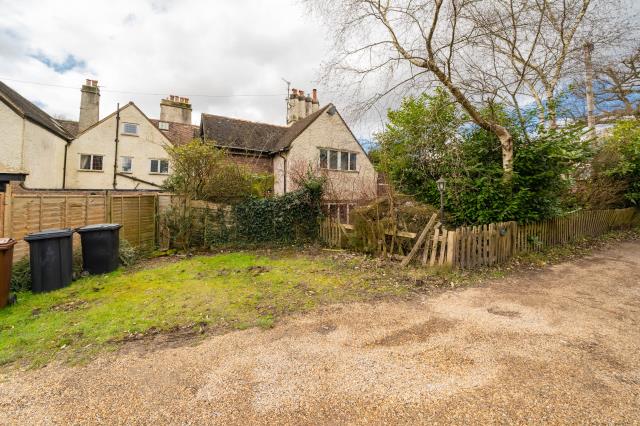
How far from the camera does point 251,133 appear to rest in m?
19.5

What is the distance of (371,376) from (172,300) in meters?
4.08

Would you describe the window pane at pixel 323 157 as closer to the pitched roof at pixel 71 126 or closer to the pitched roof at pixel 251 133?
the pitched roof at pixel 251 133

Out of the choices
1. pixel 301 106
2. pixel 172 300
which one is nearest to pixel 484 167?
pixel 172 300

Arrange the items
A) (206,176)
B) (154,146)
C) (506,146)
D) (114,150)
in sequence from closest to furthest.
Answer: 1. (506,146)
2. (206,176)
3. (114,150)
4. (154,146)

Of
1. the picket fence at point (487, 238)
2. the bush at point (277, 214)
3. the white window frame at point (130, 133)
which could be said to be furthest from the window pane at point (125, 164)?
the picket fence at point (487, 238)

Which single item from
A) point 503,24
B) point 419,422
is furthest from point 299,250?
point 503,24

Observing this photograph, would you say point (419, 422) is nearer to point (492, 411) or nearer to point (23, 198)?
point (492, 411)

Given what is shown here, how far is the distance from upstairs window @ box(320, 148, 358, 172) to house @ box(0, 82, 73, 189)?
52.1 feet

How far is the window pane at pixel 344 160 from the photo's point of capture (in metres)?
19.2

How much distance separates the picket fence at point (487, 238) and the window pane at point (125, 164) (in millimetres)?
16479

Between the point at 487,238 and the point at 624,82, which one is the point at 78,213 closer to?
the point at 487,238

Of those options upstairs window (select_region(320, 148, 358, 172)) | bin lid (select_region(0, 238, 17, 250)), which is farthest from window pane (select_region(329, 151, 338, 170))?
bin lid (select_region(0, 238, 17, 250))

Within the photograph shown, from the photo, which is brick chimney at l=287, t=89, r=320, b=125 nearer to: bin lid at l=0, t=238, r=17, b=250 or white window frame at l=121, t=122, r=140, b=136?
white window frame at l=121, t=122, r=140, b=136

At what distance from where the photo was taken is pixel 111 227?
7379mm
